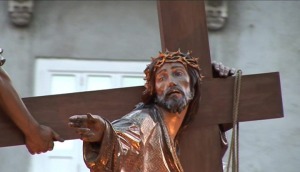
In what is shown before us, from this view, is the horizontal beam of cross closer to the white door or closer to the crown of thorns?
the crown of thorns

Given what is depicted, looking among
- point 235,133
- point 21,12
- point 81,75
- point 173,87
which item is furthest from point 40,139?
point 21,12

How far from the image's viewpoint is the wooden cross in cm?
528

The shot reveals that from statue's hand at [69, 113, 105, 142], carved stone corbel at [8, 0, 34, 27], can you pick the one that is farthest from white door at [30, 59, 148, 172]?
statue's hand at [69, 113, 105, 142]

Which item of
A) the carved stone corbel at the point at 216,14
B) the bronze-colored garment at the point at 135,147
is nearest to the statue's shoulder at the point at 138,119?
the bronze-colored garment at the point at 135,147

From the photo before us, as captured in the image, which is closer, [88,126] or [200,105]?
[88,126]

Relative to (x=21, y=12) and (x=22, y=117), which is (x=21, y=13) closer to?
(x=21, y=12)

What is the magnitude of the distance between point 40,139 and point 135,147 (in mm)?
314

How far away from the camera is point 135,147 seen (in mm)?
5027

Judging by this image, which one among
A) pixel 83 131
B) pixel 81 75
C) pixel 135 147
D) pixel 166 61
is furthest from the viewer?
pixel 81 75

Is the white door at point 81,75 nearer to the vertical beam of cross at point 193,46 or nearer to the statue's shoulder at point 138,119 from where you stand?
the vertical beam of cross at point 193,46

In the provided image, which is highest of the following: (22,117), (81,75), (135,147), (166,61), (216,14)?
(216,14)

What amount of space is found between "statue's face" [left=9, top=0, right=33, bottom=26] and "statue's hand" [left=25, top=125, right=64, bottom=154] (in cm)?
317

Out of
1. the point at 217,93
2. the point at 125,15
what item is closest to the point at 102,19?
the point at 125,15

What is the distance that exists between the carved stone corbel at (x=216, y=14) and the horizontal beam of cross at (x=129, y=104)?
3001 millimetres
